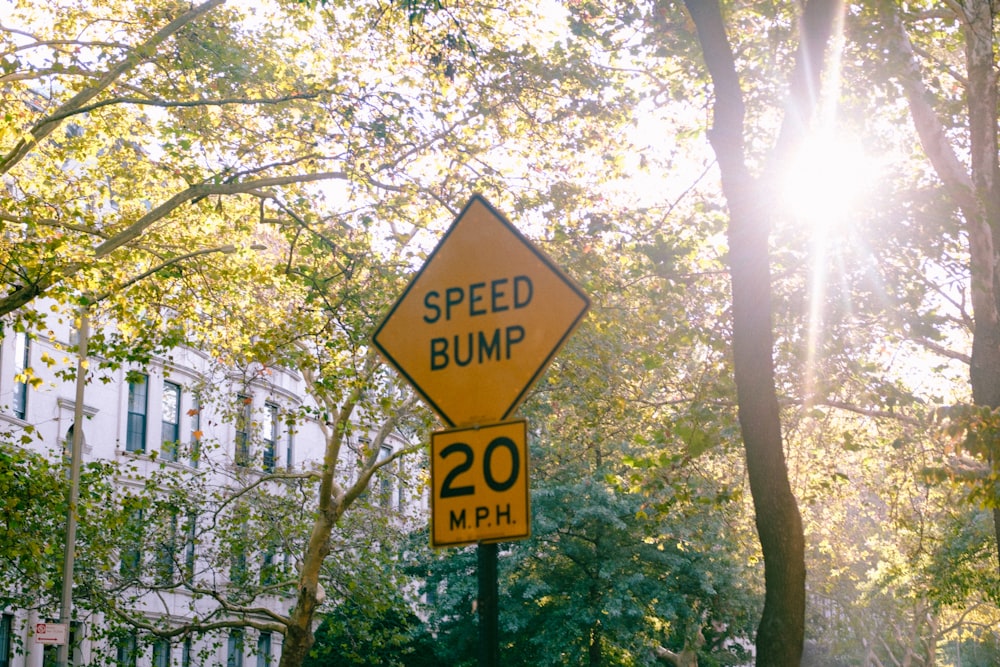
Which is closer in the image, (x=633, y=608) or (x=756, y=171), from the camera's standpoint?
(x=756, y=171)

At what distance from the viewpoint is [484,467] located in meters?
5.24

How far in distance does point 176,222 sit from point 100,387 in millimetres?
13681

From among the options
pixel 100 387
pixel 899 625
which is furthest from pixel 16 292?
pixel 899 625

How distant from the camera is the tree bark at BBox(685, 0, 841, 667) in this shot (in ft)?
34.1

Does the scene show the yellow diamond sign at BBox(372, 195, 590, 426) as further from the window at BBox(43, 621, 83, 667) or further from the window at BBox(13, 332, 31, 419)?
the window at BBox(13, 332, 31, 419)

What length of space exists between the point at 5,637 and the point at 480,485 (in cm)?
2614

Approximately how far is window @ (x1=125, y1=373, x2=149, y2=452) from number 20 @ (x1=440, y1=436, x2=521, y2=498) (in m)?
29.5

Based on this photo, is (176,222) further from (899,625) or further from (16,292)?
(899,625)

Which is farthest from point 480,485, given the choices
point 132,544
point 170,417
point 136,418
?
point 170,417

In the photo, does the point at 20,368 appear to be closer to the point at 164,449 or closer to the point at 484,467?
the point at 164,449

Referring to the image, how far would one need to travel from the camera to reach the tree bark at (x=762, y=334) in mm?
10398

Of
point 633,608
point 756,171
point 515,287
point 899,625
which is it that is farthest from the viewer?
point 899,625

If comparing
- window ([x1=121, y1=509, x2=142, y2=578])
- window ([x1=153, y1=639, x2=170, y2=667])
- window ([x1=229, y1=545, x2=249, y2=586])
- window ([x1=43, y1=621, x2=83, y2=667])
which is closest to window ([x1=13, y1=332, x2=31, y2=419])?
window ([x1=43, y1=621, x2=83, y2=667])

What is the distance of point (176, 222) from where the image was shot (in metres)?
20.0
